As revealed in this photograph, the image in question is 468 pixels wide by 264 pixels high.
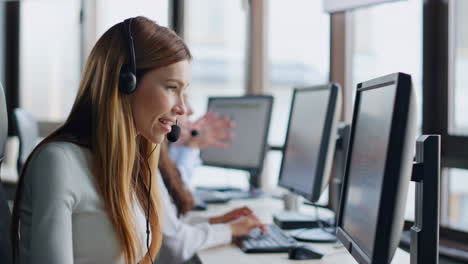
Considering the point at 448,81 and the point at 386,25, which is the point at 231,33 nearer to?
the point at 386,25

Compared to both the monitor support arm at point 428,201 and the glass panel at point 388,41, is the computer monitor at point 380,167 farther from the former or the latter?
the glass panel at point 388,41

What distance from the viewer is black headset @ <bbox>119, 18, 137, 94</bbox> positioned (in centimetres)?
113

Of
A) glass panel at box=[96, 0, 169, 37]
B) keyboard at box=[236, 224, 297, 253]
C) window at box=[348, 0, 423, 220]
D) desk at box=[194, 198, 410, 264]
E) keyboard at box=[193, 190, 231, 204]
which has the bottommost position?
desk at box=[194, 198, 410, 264]

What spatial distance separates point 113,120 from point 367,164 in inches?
22.0

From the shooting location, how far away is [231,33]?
335 cm

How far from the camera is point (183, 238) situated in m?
1.59

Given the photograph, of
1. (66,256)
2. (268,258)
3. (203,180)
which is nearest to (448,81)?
(268,258)

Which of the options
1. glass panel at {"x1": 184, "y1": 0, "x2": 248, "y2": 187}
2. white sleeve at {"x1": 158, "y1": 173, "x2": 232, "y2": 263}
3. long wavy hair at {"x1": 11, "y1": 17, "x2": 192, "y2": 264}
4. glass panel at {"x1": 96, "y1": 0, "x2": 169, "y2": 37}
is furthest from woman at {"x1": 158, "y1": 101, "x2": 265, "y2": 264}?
glass panel at {"x1": 96, "y1": 0, "x2": 169, "y2": 37}

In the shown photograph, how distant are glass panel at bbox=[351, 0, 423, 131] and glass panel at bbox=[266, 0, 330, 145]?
7.0 inches

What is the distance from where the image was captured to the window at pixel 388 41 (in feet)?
6.70

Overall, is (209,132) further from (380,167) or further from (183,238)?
(380,167)

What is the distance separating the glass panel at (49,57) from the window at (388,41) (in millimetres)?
2700

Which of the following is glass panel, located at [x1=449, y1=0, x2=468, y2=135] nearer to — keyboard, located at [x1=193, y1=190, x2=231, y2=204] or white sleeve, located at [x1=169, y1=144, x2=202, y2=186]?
keyboard, located at [x1=193, y1=190, x2=231, y2=204]

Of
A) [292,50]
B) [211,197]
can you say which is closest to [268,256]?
[211,197]
